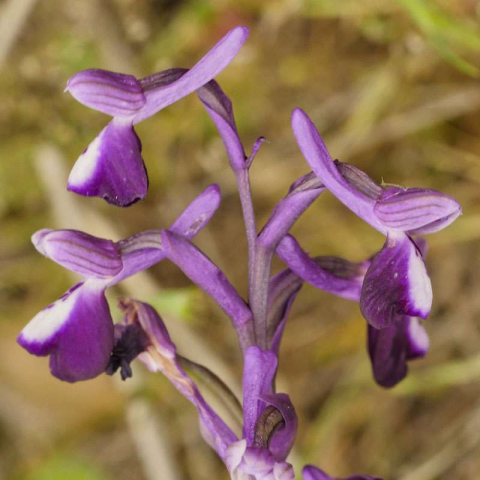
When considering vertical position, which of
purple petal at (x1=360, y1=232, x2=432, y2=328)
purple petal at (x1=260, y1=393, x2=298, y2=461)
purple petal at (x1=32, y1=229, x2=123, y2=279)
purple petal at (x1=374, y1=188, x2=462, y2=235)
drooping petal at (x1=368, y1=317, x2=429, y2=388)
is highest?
purple petal at (x1=32, y1=229, x2=123, y2=279)

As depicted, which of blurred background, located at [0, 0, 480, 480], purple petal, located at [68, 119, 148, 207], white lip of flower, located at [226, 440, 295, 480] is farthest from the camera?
blurred background, located at [0, 0, 480, 480]

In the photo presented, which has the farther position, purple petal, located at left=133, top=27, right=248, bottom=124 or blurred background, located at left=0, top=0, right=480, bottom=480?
blurred background, located at left=0, top=0, right=480, bottom=480

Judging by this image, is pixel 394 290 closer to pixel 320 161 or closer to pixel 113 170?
pixel 320 161

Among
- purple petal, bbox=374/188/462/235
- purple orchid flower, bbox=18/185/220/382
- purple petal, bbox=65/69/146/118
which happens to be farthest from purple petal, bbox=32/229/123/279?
purple petal, bbox=374/188/462/235

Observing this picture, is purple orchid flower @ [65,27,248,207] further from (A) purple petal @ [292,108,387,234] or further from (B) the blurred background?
(B) the blurred background

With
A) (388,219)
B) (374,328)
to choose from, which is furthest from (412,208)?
(374,328)

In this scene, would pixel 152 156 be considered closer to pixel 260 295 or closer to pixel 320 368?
pixel 320 368

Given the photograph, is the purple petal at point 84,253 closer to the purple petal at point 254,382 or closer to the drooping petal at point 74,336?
the drooping petal at point 74,336
